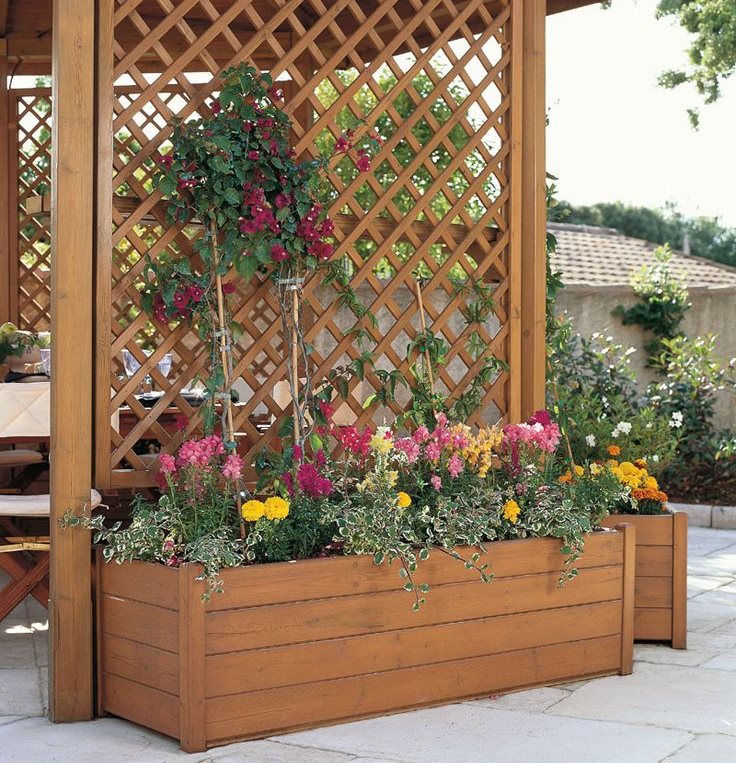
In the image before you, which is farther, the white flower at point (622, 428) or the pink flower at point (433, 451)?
the white flower at point (622, 428)

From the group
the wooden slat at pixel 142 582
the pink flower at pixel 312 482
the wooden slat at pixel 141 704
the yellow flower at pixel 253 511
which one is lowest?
the wooden slat at pixel 141 704

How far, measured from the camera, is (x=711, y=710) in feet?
10.3

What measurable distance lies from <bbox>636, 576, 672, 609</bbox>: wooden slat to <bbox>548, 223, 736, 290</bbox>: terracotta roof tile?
9.26 metres

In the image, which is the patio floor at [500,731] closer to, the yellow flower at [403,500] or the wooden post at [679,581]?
the wooden post at [679,581]

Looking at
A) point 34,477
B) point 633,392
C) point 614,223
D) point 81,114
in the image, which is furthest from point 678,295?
point 614,223

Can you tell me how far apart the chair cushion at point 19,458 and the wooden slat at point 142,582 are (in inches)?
76.4

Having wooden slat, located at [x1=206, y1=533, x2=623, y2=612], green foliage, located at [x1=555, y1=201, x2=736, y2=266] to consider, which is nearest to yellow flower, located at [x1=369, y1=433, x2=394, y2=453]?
wooden slat, located at [x1=206, y1=533, x2=623, y2=612]

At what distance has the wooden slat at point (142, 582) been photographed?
2865mm

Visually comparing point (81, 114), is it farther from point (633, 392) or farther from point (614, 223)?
point (614, 223)

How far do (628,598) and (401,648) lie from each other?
81 cm

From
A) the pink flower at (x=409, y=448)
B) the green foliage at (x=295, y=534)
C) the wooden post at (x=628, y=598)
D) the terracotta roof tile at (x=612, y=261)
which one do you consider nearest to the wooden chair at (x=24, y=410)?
the green foliage at (x=295, y=534)

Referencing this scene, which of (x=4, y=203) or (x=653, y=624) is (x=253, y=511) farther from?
(x=4, y=203)

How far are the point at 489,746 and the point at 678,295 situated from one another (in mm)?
5742

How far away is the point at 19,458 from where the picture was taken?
490cm
